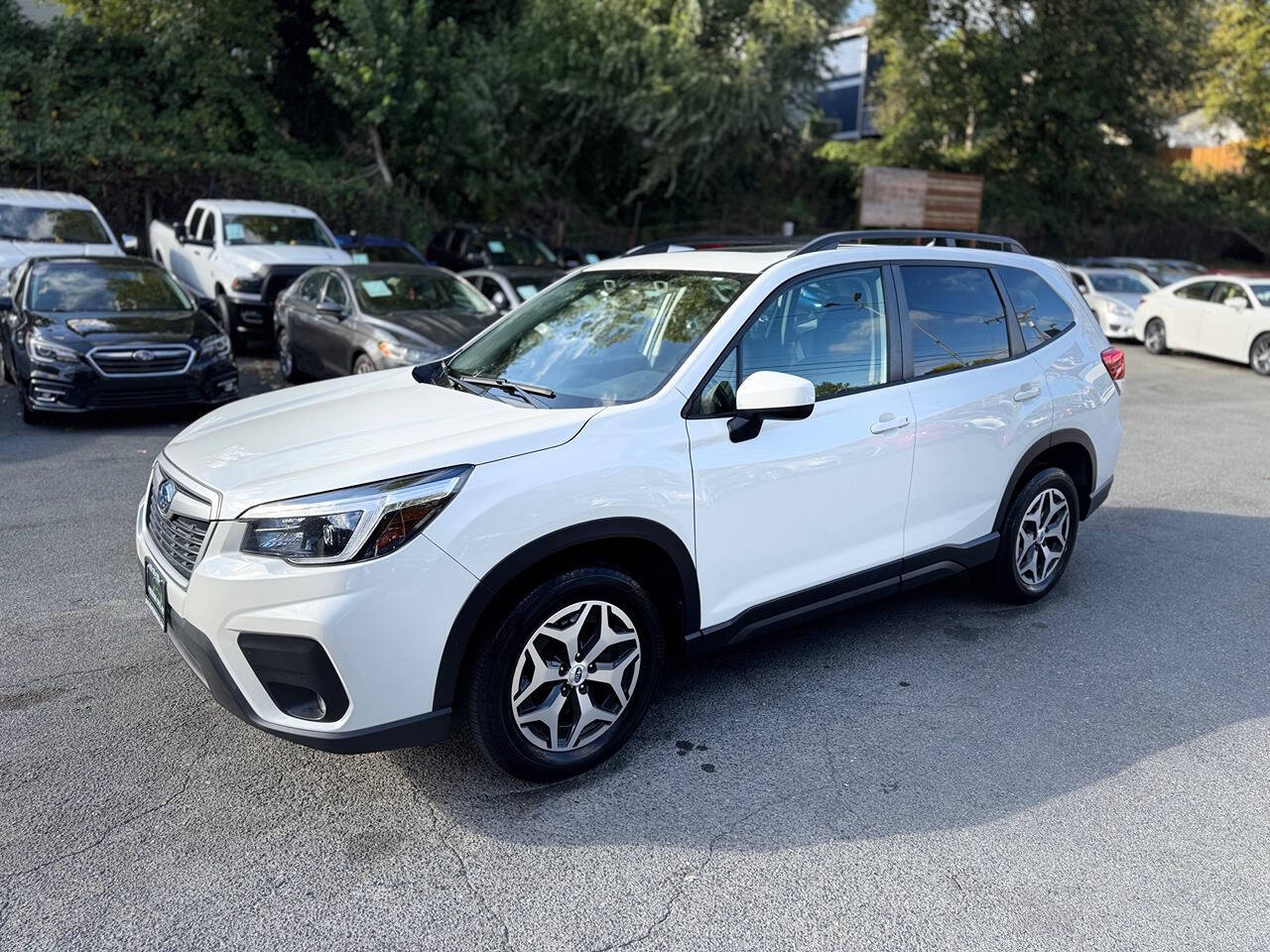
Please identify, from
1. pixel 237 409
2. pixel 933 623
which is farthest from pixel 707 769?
pixel 237 409

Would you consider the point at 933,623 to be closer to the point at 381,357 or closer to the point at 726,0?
the point at 381,357

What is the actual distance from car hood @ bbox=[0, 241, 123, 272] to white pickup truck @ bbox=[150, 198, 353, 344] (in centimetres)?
94

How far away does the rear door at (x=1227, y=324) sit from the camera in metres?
15.6

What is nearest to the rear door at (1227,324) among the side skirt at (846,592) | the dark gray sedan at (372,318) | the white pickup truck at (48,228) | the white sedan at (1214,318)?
the white sedan at (1214,318)

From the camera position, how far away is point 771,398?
11.6ft

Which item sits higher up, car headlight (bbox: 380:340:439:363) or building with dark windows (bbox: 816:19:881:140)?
building with dark windows (bbox: 816:19:881:140)

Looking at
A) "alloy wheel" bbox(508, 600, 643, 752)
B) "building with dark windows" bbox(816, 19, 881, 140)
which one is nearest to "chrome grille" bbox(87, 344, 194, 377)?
"alloy wheel" bbox(508, 600, 643, 752)

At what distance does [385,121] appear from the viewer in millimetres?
19609

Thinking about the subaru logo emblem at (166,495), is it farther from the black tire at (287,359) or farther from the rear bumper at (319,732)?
the black tire at (287,359)

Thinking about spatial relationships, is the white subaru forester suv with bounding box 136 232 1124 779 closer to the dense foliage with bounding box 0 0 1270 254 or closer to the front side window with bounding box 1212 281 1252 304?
the front side window with bounding box 1212 281 1252 304

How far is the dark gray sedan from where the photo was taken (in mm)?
9578

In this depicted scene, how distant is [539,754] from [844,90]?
36.7 meters

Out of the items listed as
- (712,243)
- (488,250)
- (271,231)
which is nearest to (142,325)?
(271,231)

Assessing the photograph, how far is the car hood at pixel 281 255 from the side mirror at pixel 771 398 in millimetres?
10968
